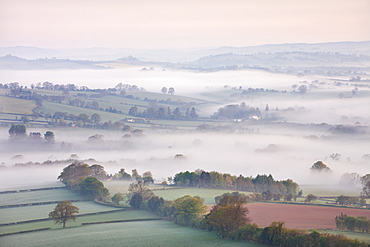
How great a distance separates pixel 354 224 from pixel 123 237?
14.5 meters

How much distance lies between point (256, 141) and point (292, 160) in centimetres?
2210

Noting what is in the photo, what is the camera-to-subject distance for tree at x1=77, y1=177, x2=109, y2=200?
53.4m

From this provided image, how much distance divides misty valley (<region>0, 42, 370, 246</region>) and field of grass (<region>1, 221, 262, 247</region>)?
0.22 m

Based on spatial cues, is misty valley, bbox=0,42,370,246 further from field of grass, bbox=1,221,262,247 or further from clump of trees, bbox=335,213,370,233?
field of grass, bbox=1,221,262,247

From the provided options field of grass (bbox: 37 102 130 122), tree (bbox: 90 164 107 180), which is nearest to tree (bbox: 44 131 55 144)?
field of grass (bbox: 37 102 130 122)

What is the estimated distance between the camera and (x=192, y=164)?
83188mm

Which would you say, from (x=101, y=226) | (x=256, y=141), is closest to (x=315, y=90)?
(x=256, y=141)

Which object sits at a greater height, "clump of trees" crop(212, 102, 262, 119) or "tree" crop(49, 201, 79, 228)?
"clump of trees" crop(212, 102, 262, 119)

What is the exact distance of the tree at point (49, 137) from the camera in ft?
317

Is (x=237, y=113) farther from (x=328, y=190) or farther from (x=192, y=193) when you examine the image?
(x=192, y=193)

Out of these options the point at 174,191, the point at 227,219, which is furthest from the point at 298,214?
the point at 174,191

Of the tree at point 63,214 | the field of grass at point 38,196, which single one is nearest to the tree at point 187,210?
the tree at point 63,214

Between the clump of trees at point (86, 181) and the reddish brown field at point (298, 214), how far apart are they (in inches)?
566

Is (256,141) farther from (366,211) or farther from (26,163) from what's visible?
(366,211)
